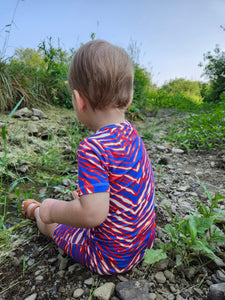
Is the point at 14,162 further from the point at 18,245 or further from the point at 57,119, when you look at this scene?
the point at 57,119

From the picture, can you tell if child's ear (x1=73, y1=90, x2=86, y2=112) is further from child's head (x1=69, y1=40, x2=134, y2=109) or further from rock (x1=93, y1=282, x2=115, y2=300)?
rock (x1=93, y1=282, x2=115, y2=300)

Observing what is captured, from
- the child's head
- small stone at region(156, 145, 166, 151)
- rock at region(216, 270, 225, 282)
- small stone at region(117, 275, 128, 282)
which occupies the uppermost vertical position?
the child's head

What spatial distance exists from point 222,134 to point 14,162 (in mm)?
2639

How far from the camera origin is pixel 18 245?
1467 millimetres

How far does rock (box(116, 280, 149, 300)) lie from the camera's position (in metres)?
1.00

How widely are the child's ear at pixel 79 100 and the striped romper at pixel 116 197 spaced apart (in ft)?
0.52

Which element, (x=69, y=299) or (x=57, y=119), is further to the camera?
(x=57, y=119)

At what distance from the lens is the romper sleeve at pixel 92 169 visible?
93cm

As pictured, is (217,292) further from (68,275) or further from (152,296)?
(68,275)

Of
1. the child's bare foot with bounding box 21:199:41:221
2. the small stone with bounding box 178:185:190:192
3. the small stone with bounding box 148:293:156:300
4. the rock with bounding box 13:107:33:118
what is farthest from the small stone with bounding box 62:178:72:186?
the rock with bounding box 13:107:33:118

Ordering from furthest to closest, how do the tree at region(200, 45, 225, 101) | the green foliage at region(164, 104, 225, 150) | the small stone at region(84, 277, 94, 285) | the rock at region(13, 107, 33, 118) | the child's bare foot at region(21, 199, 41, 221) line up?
the tree at region(200, 45, 225, 101) < the rock at region(13, 107, 33, 118) < the green foliage at region(164, 104, 225, 150) < the child's bare foot at region(21, 199, 41, 221) < the small stone at region(84, 277, 94, 285)

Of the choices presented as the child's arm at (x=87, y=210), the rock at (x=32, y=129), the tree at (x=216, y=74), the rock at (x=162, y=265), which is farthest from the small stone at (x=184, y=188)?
the tree at (x=216, y=74)

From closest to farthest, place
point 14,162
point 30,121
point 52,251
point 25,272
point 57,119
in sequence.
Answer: point 25,272
point 52,251
point 14,162
point 30,121
point 57,119

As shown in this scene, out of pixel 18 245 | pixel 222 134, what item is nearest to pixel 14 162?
pixel 18 245
